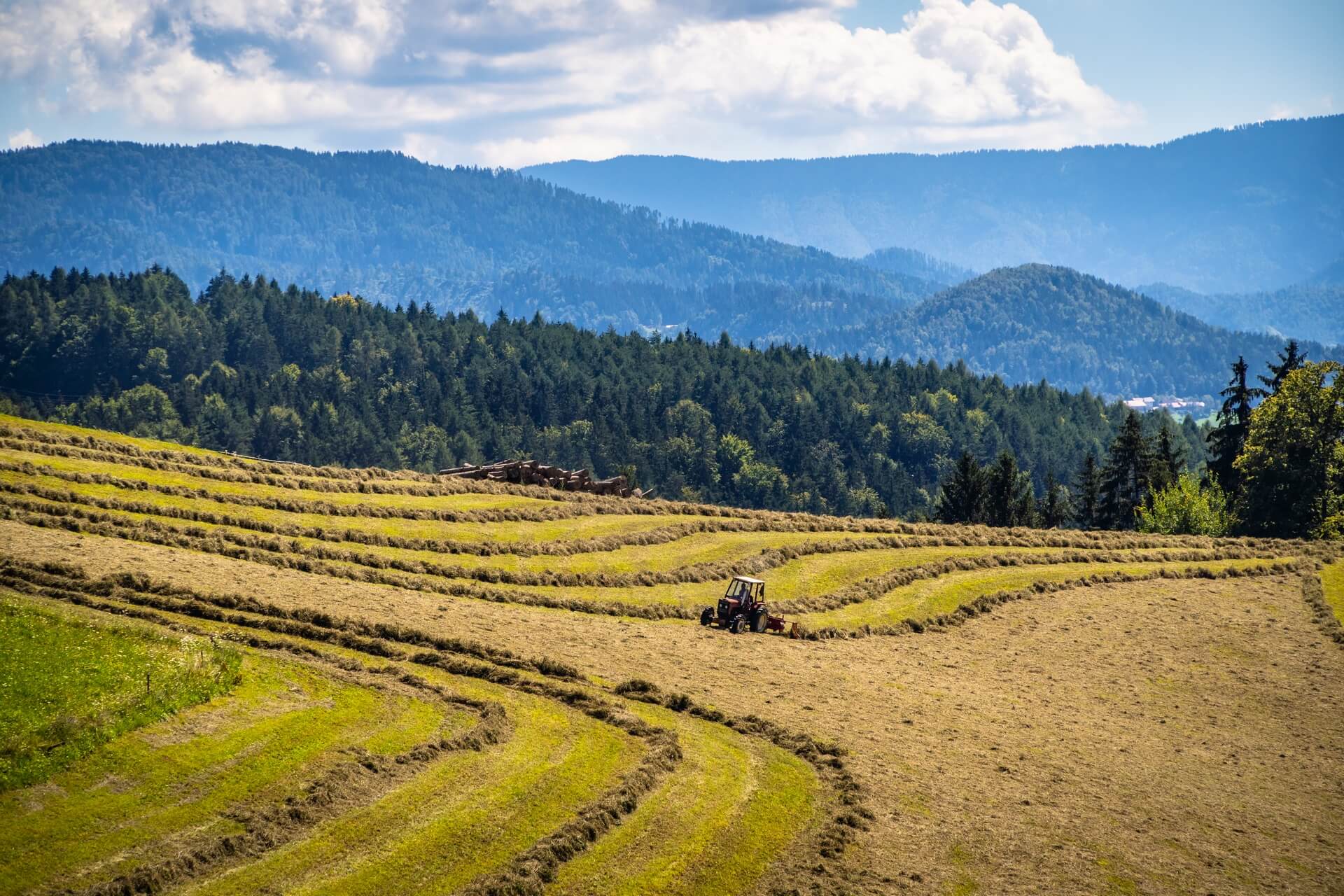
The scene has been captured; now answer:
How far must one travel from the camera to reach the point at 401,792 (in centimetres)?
3048

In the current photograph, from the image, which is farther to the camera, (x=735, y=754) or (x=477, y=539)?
(x=477, y=539)

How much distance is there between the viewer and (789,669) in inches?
1932

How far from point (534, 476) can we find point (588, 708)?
5413cm

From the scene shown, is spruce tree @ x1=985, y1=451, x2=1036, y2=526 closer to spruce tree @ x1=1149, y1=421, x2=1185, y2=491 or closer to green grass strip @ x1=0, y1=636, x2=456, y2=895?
spruce tree @ x1=1149, y1=421, x2=1185, y2=491

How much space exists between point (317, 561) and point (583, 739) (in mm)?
22859

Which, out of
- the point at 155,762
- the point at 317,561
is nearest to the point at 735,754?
the point at 155,762

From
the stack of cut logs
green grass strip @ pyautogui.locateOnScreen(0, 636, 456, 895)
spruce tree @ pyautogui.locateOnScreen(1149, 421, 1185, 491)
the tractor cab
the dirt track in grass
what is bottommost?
the dirt track in grass

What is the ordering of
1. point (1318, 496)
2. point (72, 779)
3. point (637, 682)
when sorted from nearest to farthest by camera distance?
1. point (72, 779)
2. point (637, 682)
3. point (1318, 496)

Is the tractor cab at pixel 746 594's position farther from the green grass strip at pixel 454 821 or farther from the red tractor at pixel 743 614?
the green grass strip at pixel 454 821

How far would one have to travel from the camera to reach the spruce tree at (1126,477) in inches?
5315

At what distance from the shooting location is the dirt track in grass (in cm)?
3325

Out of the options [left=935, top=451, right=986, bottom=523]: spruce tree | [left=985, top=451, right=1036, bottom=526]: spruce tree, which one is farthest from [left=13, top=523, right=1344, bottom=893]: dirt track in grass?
[left=935, top=451, right=986, bottom=523]: spruce tree

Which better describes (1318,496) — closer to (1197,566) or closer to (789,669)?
(1197,566)

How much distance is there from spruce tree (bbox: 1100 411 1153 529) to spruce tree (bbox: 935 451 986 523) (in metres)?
12.4
